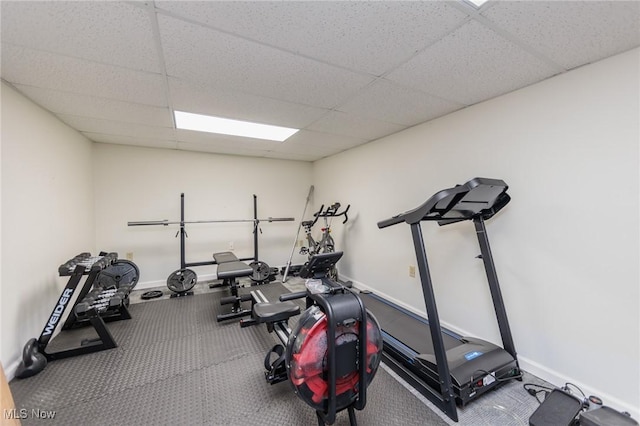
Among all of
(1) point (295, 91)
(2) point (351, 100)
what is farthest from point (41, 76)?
(2) point (351, 100)

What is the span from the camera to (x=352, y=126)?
9.04ft

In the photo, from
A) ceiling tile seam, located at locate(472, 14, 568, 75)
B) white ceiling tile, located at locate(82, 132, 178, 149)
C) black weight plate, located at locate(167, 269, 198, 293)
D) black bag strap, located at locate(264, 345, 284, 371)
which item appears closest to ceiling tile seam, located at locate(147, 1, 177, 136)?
ceiling tile seam, located at locate(472, 14, 568, 75)

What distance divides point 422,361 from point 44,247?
3367mm

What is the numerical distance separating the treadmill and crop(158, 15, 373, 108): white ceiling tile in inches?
40.6

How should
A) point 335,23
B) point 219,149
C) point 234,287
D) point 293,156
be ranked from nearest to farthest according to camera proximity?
point 335,23, point 234,287, point 219,149, point 293,156

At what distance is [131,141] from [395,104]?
350 centimetres

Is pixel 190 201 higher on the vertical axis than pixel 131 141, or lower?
lower

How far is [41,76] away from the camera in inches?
65.3

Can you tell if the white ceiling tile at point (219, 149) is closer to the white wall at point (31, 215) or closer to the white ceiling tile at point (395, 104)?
the white wall at point (31, 215)

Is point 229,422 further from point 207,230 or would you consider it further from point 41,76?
point 207,230

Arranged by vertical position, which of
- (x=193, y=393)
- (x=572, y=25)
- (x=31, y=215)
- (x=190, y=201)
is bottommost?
(x=193, y=393)

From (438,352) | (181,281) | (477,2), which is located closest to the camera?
(477,2)

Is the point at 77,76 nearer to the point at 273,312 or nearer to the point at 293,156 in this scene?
the point at 273,312

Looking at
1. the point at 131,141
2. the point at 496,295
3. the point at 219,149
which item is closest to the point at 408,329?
the point at 496,295
